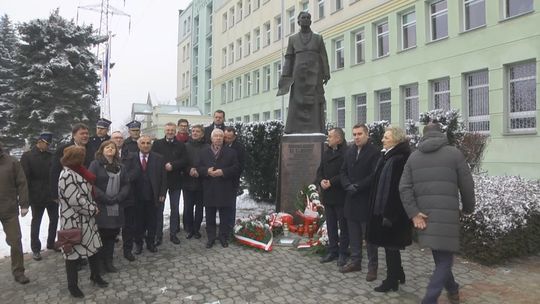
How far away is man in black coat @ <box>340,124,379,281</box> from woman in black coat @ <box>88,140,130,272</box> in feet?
9.02

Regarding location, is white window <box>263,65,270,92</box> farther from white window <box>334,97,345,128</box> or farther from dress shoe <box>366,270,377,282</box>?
dress shoe <box>366,270,377,282</box>

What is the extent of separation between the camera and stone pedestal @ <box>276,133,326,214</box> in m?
8.02

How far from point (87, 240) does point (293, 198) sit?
3.92m

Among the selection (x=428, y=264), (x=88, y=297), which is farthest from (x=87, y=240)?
(x=428, y=264)

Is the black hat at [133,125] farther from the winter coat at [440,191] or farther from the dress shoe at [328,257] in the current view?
the winter coat at [440,191]

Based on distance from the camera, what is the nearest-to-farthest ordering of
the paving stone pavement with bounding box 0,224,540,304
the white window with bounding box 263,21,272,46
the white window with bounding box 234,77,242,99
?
the paving stone pavement with bounding box 0,224,540,304 < the white window with bounding box 263,21,272,46 < the white window with bounding box 234,77,242,99

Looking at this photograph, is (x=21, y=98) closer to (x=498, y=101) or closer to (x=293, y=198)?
(x=293, y=198)

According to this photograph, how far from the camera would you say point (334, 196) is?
580 centimetres

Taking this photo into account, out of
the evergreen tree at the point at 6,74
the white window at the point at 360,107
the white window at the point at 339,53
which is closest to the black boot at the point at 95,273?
the white window at the point at 360,107

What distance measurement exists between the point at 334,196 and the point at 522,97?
13206 mm

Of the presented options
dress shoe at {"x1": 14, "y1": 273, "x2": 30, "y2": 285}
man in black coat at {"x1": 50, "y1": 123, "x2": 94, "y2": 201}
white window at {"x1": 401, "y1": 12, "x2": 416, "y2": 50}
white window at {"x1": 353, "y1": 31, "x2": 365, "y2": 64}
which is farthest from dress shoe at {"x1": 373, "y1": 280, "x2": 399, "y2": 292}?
white window at {"x1": 353, "y1": 31, "x2": 365, "y2": 64}

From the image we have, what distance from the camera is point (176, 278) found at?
543cm

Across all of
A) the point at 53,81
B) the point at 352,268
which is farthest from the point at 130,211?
the point at 53,81

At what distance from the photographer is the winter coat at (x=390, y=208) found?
4.61m
